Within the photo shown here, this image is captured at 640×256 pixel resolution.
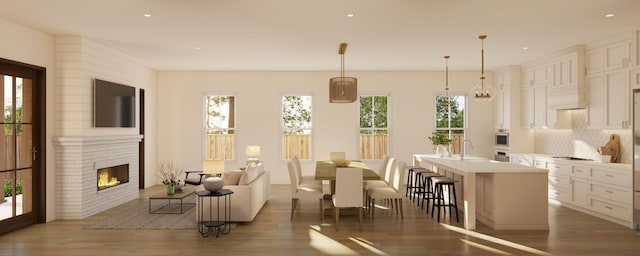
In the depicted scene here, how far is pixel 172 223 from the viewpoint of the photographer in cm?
554

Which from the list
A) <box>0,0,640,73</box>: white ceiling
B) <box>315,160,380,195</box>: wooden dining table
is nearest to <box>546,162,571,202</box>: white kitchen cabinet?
<box>0,0,640,73</box>: white ceiling

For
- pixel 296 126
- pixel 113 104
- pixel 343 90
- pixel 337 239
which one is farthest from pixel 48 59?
pixel 296 126

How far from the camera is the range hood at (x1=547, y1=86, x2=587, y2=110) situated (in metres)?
6.49

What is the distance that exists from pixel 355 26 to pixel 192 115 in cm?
556

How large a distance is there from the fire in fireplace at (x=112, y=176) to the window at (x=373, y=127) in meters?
5.20

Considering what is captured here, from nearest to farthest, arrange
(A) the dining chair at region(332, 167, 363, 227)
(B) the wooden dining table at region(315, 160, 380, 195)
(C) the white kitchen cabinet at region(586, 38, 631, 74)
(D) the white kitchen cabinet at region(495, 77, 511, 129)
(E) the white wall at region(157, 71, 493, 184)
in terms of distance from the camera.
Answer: (A) the dining chair at region(332, 167, 363, 227), (B) the wooden dining table at region(315, 160, 380, 195), (C) the white kitchen cabinet at region(586, 38, 631, 74), (D) the white kitchen cabinet at region(495, 77, 511, 129), (E) the white wall at region(157, 71, 493, 184)

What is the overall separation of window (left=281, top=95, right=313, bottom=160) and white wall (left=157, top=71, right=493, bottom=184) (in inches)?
6.7

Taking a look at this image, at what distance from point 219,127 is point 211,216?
173 inches

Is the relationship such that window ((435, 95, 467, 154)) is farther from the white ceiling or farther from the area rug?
the area rug

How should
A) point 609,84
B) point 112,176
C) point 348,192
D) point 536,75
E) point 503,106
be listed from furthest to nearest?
point 503,106
point 536,75
point 112,176
point 609,84
point 348,192

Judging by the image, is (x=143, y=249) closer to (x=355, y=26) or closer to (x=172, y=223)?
(x=172, y=223)

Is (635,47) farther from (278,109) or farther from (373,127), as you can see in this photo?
(278,109)

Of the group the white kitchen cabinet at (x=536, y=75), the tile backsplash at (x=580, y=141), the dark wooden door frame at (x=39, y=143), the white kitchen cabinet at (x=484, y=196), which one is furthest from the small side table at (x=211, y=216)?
the white kitchen cabinet at (x=536, y=75)

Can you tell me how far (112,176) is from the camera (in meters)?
6.84
